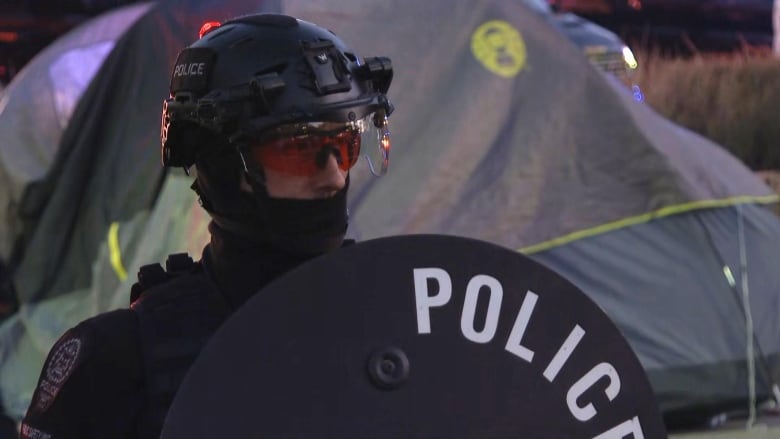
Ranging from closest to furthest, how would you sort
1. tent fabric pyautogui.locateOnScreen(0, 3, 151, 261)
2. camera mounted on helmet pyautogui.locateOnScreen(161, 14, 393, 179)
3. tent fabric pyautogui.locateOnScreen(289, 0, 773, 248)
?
camera mounted on helmet pyautogui.locateOnScreen(161, 14, 393, 179)
tent fabric pyautogui.locateOnScreen(289, 0, 773, 248)
tent fabric pyautogui.locateOnScreen(0, 3, 151, 261)

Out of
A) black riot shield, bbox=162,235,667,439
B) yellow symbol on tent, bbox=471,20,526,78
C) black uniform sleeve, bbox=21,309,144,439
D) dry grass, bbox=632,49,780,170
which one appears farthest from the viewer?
dry grass, bbox=632,49,780,170

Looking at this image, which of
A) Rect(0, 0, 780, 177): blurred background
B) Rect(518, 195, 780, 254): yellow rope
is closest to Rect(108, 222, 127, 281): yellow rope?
Rect(518, 195, 780, 254): yellow rope

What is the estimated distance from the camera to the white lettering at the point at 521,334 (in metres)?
1.45

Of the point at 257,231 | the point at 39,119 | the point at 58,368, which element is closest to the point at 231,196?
the point at 257,231

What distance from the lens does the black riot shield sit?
55.0 inches

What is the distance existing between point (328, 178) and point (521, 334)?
49 cm

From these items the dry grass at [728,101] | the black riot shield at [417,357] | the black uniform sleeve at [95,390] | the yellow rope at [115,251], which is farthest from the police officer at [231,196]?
the dry grass at [728,101]

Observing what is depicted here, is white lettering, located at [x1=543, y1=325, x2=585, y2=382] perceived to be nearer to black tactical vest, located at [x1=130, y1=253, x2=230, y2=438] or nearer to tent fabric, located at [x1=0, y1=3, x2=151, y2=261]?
black tactical vest, located at [x1=130, y1=253, x2=230, y2=438]

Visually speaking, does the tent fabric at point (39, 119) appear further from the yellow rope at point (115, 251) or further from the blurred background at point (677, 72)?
the blurred background at point (677, 72)

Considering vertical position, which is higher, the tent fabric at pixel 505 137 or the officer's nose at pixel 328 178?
the officer's nose at pixel 328 178

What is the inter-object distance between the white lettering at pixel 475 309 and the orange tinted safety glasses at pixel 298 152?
1.47 ft

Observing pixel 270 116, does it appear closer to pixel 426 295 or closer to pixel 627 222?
pixel 426 295

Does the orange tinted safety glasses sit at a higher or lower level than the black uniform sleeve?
higher

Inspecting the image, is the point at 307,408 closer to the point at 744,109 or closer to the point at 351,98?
the point at 351,98
